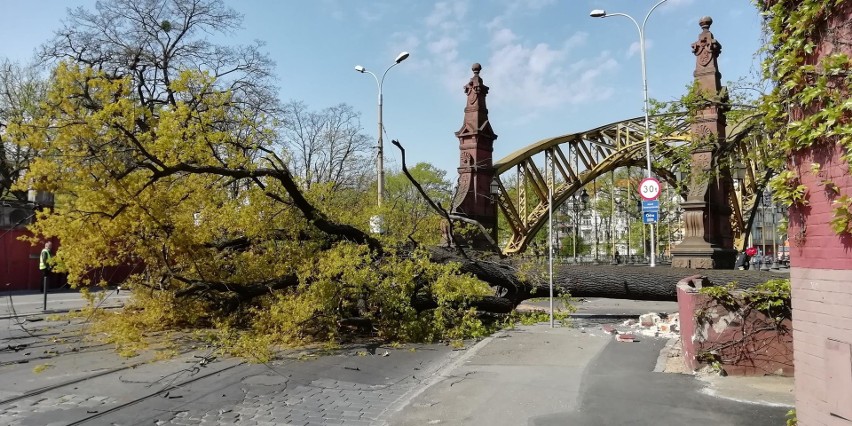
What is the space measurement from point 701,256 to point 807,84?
14.3 metres

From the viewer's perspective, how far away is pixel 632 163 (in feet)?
79.4

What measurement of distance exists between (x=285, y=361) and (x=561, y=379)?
368 centimetres

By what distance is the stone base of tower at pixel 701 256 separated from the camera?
16.6m

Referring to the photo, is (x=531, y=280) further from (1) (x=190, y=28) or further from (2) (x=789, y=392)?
(1) (x=190, y=28)

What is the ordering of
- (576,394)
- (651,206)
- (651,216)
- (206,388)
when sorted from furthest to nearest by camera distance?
1. (651,216)
2. (651,206)
3. (206,388)
4. (576,394)

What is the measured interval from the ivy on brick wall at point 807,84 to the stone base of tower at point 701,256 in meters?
13.6

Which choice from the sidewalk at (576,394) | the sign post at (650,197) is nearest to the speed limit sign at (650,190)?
the sign post at (650,197)

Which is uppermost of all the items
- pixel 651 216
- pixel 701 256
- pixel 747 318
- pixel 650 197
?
pixel 650 197

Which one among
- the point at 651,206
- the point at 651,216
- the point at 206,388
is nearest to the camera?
the point at 206,388

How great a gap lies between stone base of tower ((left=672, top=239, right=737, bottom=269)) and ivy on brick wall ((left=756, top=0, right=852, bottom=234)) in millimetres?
13582

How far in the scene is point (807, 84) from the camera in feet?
12.0

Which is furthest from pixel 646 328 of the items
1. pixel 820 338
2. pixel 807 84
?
pixel 807 84

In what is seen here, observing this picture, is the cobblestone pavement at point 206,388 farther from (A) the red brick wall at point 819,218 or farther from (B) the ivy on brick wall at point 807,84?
(B) the ivy on brick wall at point 807,84

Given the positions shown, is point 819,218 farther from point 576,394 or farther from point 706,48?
point 706,48
